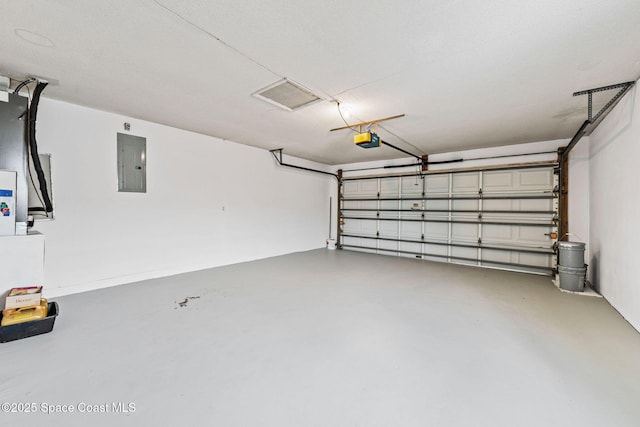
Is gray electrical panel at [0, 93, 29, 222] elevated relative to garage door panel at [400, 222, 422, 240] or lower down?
elevated

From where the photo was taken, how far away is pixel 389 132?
4621 millimetres

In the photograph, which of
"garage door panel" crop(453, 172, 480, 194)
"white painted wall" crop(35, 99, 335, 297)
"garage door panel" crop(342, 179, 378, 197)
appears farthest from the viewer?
"garage door panel" crop(342, 179, 378, 197)

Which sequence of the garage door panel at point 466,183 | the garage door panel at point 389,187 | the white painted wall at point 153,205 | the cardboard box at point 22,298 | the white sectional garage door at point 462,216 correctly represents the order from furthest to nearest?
the garage door panel at point 389,187 < the garage door panel at point 466,183 < the white sectional garage door at point 462,216 < the white painted wall at point 153,205 < the cardboard box at point 22,298

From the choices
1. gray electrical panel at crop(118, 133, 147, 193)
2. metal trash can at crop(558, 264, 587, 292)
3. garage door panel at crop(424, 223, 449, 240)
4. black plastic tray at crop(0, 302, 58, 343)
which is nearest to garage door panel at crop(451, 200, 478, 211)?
garage door panel at crop(424, 223, 449, 240)

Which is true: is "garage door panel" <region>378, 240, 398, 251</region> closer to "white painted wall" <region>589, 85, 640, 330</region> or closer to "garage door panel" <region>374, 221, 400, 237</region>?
"garage door panel" <region>374, 221, 400, 237</region>

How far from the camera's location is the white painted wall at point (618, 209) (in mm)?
2752

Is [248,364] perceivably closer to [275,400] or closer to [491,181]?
[275,400]

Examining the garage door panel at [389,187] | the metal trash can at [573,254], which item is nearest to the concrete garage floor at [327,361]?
the metal trash can at [573,254]

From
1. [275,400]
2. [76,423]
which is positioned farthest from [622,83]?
[76,423]

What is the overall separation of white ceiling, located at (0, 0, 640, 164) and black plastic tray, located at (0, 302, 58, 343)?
93.6 inches

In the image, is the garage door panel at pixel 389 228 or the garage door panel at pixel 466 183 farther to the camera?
the garage door panel at pixel 389 228

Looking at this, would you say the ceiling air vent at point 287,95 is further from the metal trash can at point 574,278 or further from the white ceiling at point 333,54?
the metal trash can at point 574,278

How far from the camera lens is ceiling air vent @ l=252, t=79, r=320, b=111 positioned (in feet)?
9.56

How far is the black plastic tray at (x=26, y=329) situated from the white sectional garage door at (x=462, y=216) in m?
6.27
